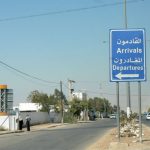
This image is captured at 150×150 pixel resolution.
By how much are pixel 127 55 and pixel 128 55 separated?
0.04 metres

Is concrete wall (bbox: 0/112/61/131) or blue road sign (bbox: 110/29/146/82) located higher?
blue road sign (bbox: 110/29/146/82)

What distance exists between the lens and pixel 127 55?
69.8ft

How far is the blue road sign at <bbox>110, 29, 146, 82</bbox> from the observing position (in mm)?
21188

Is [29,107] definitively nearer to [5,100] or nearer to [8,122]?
[5,100]

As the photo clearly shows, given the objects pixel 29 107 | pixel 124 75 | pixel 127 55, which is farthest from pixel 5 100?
pixel 29 107

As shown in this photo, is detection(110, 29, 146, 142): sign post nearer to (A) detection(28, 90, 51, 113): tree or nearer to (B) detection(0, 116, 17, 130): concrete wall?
(B) detection(0, 116, 17, 130): concrete wall

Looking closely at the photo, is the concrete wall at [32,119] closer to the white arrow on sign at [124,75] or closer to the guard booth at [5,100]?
the guard booth at [5,100]

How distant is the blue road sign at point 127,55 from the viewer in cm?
2119

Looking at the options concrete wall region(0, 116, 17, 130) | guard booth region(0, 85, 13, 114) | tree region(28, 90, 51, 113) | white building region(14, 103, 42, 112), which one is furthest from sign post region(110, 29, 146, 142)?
white building region(14, 103, 42, 112)

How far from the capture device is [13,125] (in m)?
51.3

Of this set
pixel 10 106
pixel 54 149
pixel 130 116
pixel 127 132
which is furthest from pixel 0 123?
pixel 54 149

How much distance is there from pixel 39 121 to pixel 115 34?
53685 millimetres

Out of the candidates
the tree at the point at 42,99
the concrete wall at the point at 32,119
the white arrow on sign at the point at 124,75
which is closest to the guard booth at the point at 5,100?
the concrete wall at the point at 32,119

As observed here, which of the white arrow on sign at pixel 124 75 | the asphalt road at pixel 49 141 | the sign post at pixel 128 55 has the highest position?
the sign post at pixel 128 55
